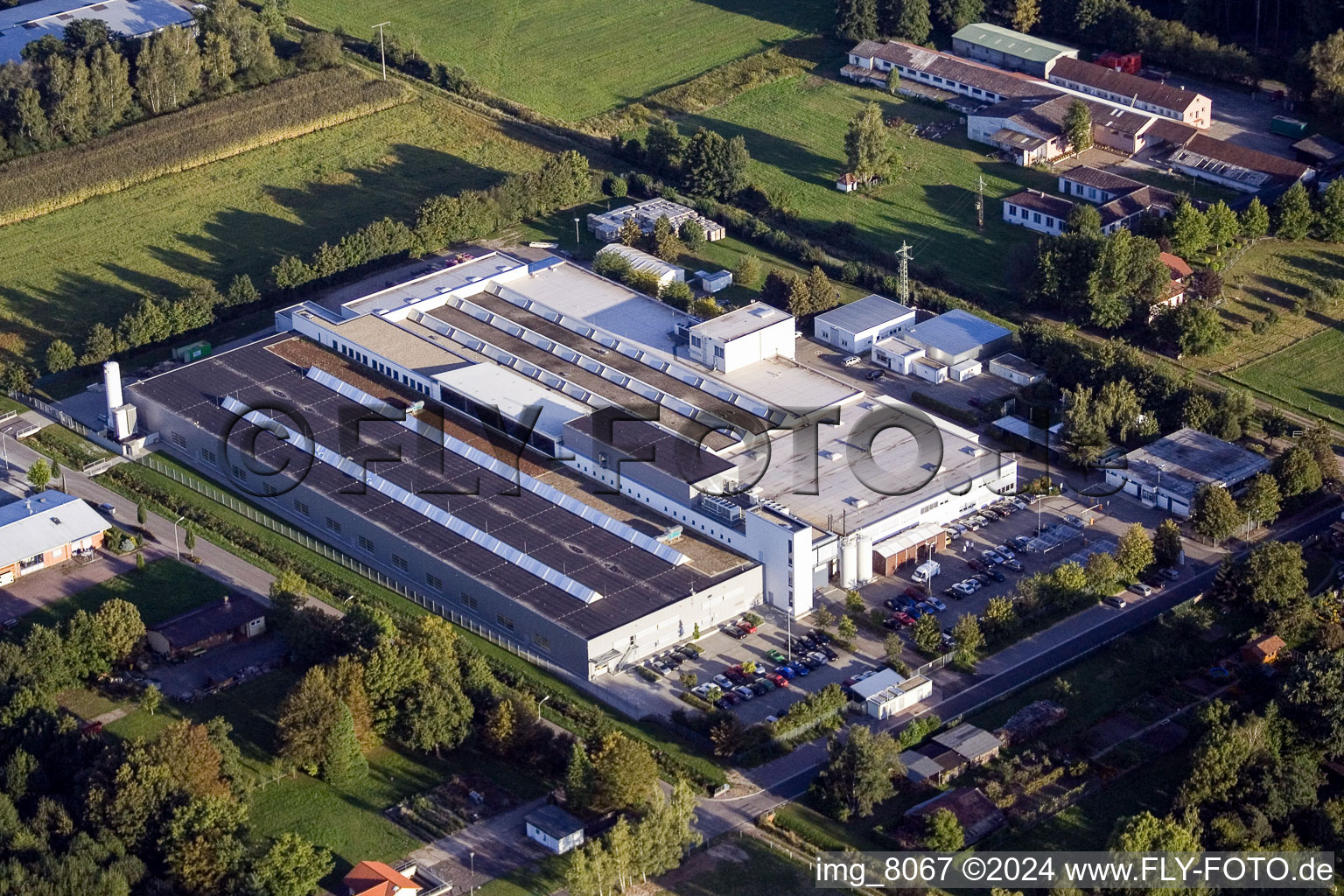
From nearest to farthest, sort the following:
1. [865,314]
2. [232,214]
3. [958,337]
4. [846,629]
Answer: [846,629] < [958,337] < [865,314] < [232,214]

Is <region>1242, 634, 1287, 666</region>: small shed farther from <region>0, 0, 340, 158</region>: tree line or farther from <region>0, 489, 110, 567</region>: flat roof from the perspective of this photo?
<region>0, 0, 340, 158</region>: tree line

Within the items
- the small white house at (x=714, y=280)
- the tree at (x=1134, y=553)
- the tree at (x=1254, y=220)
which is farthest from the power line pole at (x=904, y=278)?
the tree at (x=1134, y=553)

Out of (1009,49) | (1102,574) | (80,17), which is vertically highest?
(80,17)

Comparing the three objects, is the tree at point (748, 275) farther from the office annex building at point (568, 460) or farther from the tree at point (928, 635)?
the tree at point (928, 635)

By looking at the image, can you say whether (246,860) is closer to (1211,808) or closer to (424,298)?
(1211,808)

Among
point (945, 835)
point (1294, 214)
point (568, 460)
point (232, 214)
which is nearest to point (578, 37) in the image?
point (232, 214)

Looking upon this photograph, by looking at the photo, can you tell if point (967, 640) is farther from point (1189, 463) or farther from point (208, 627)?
point (208, 627)
